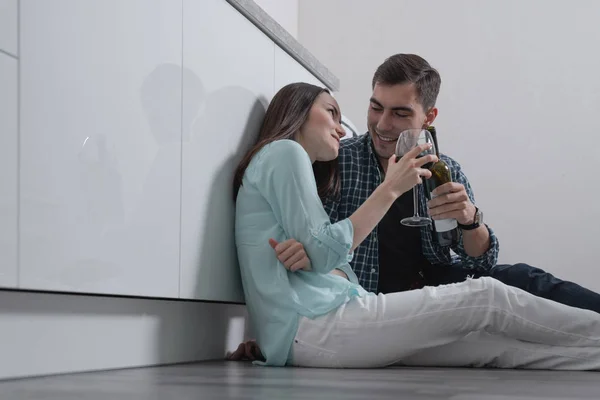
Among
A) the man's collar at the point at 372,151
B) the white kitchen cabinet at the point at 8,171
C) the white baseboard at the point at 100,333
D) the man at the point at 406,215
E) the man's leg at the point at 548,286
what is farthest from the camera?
the man's collar at the point at 372,151

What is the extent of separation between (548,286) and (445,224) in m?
0.31

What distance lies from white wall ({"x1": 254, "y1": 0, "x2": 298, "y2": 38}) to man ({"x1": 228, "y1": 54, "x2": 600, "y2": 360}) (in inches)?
65.5

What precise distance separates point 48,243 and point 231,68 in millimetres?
900

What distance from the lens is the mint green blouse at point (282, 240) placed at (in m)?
1.84

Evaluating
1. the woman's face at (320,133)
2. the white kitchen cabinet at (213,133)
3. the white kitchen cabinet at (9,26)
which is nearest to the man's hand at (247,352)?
the white kitchen cabinet at (213,133)

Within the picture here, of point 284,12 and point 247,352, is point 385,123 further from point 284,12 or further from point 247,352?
point 284,12

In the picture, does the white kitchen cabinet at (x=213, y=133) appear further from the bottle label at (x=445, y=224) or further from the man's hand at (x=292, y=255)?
the bottle label at (x=445, y=224)

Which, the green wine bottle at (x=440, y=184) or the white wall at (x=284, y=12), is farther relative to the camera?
the white wall at (x=284, y=12)

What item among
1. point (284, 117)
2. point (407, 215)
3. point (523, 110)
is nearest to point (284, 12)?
point (523, 110)

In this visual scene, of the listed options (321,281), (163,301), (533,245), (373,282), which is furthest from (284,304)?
A: (533,245)

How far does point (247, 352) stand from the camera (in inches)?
82.5

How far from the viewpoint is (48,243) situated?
1.35 m

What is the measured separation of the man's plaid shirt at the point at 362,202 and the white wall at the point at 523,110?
1745 millimetres

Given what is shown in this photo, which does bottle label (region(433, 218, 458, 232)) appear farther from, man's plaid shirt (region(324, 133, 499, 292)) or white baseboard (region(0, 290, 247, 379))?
white baseboard (region(0, 290, 247, 379))
